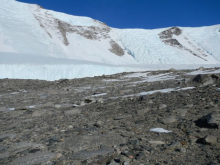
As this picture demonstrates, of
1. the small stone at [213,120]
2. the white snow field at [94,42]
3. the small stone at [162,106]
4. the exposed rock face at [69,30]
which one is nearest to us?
the small stone at [213,120]

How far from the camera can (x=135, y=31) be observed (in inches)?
2012

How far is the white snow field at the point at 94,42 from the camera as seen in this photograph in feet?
93.4

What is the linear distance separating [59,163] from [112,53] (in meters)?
40.4

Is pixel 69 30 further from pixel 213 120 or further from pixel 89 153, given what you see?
pixel 89 153

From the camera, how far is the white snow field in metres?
28.5

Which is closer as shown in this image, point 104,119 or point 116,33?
point 104,119

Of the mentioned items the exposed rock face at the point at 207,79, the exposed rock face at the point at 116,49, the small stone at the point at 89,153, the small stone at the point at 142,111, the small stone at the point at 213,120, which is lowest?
the small stone at the point at 89,153

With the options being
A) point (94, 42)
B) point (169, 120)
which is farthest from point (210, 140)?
point (94, 42)

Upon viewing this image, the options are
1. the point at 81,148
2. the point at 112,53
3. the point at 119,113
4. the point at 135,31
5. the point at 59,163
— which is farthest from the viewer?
the point at 135,31

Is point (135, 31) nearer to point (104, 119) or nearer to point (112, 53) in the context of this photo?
point (112, 53)

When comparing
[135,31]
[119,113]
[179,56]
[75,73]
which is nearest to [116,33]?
[135,31]

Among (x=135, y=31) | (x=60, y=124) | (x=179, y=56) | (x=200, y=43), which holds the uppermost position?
(x=135, y=31)

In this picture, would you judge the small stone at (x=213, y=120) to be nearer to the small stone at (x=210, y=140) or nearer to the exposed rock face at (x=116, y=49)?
the small stone at (x=210, y=140)

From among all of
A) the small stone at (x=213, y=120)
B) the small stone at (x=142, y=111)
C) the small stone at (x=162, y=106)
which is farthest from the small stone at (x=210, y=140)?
the small stone at (x=162, y=106)
